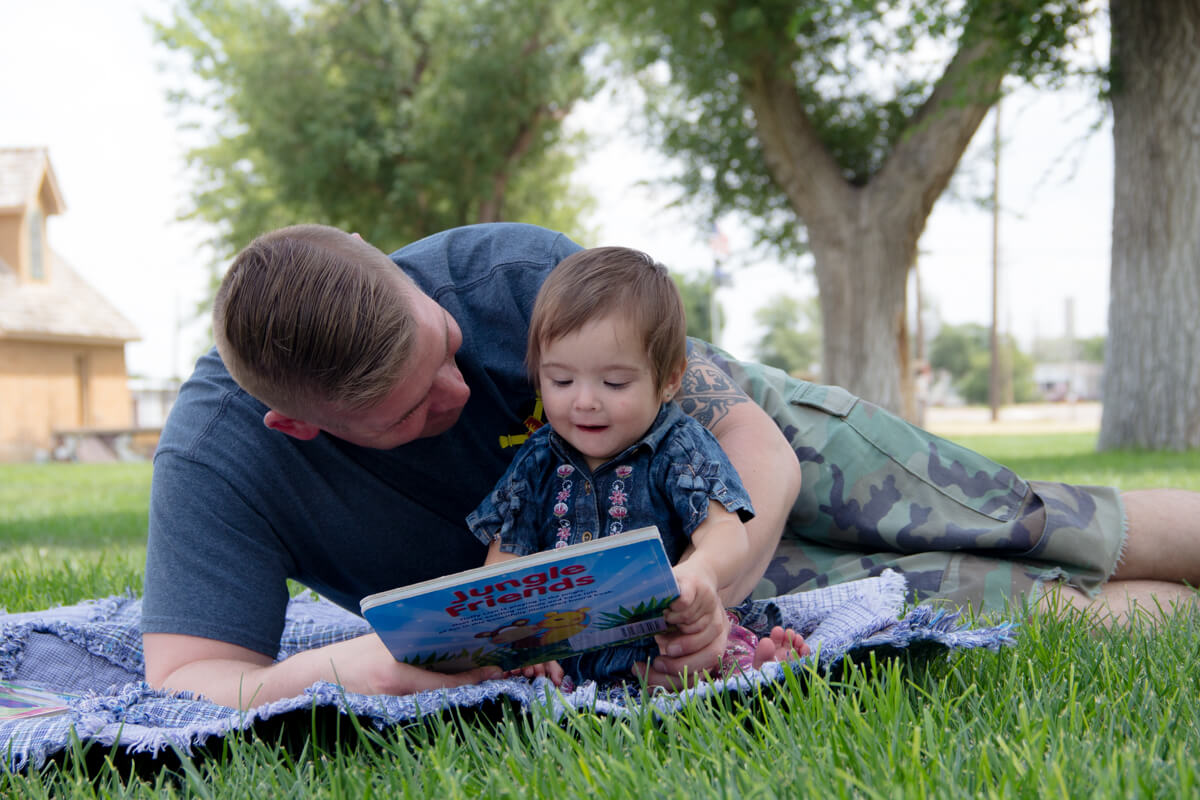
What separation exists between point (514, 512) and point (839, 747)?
0.96m

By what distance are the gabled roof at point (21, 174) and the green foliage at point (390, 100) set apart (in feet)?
14.7

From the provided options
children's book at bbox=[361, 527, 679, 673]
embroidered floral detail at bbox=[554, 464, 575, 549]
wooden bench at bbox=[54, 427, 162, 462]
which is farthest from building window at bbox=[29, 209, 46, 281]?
children's book at bbox=[361, 527, 679, 673]

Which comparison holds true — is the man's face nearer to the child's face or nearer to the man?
the man

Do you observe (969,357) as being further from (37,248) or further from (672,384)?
(672,384)

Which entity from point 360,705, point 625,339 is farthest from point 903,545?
point 360,705

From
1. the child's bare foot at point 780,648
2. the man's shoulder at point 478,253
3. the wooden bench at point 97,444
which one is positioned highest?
the man's shoulder at point 478,253

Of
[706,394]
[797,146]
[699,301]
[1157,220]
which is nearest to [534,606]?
[706,394]

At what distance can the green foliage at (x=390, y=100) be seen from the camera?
60.3ft

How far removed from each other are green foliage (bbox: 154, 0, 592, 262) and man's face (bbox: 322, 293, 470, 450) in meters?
16.6

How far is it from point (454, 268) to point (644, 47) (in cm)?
1157

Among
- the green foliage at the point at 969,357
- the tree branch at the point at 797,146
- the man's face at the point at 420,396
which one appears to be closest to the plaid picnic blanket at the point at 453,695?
the man's face at the point at 420,396

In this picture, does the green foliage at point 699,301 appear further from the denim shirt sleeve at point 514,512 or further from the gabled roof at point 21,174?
the denim shirt sleeve at point 514,512

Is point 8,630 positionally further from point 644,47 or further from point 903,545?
point 644,47

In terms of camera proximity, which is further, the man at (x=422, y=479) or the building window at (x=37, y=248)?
the building window at (x=37, y=248)
